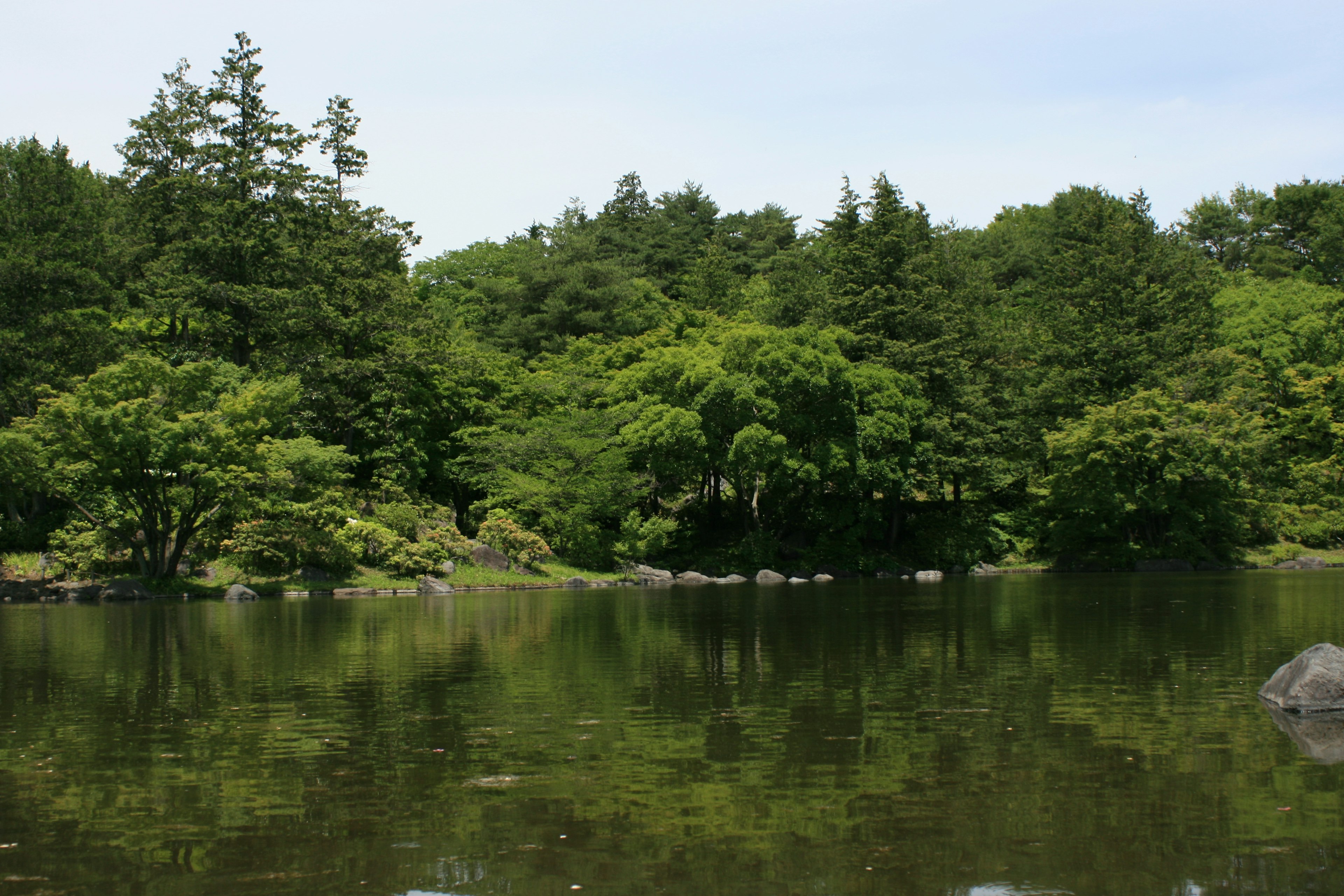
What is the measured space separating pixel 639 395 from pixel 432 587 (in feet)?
46.0

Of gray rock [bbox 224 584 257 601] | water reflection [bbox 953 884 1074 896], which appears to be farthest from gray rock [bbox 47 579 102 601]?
water reflection [bbox 953 884 1074 896]

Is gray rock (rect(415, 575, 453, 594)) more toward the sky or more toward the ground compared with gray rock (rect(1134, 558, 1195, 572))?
more toward the sky

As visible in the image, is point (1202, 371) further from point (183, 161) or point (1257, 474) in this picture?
point (183, 161)

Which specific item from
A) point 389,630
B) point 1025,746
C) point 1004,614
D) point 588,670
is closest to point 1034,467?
point 1004,614

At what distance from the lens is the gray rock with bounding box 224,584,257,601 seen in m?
30.5

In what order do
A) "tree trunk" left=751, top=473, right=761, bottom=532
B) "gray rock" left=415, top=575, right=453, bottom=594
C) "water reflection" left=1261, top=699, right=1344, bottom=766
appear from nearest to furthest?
"water reflection" left=1261, top=699, right=1344, bottom=766 → "gray rock" left=415, top=575, right=453, bottom=594 → "tree trunk" left=751, top=473, right=761, bottom=532

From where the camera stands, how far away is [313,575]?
34406mm

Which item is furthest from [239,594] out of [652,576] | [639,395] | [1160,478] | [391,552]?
[1160,478]

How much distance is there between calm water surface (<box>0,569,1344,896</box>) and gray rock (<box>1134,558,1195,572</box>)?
28.7 m

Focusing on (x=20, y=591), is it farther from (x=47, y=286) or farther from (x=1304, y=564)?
(x=1304, y=564)

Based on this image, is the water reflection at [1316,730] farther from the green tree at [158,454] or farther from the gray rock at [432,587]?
the green tree at [158,454]

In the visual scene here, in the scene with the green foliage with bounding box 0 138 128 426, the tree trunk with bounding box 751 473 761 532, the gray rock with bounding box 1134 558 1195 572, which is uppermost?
the green foliage with bounding box 0 138 128 426

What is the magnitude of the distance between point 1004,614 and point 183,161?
43289 mm

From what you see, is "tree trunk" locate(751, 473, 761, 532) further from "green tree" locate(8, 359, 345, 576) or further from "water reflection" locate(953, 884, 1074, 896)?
"water reflection" locate(953, 884, 1074, 896)
